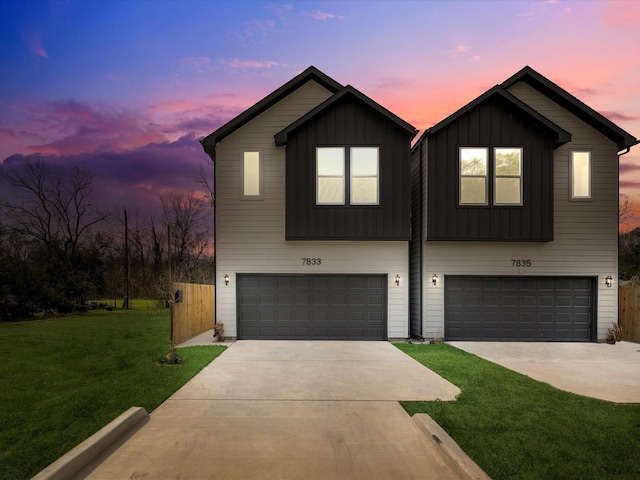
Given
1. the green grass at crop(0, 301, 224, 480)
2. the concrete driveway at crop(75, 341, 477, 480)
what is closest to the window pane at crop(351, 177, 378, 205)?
the concrete driveway at crop(75, 341, 477, 480)

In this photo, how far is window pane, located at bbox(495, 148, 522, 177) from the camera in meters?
13.2

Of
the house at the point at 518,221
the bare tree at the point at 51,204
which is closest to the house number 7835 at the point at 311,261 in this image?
the house at the point at 518,221

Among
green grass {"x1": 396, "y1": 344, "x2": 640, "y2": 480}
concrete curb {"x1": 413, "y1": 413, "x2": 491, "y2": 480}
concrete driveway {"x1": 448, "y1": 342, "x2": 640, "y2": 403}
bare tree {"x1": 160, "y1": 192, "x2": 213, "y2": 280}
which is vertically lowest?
concrete driveway {"x1": 448, "y1": 342, "x2": 640, "y2": 403}

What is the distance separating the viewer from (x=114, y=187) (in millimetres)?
33438

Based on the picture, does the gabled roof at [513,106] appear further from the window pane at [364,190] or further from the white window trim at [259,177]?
the white window trim at [259,177]

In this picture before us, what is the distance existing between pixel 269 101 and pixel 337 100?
7.25 ft

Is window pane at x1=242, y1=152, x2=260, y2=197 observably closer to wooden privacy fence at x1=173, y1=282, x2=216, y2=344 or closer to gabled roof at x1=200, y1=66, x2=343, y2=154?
gabled roof at x1=200, y1=66, x2=343, y2=154

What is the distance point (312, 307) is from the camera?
13.4 metres

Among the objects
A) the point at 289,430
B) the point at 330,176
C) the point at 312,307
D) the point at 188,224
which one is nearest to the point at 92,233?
the point at 188,224

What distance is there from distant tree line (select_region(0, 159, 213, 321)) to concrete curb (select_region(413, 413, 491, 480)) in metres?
21.0

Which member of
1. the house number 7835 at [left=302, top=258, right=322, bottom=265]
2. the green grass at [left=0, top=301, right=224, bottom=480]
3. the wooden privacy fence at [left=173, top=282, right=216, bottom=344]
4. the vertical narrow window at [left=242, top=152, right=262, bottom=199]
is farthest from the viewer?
the vertical narrow window at [left=242, top=152, right=262, bottom=199]

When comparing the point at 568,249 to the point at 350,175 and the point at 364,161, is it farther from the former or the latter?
the point at 350,175

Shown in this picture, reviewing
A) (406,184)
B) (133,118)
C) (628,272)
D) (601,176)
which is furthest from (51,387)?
(628,272)

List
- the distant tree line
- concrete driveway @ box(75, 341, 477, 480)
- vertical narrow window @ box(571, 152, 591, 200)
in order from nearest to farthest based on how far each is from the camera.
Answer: concrete driveway @ box(75, 341, 477, 480) < vertical narrow window @ box(571, 152, 591, 200) < the distant tree line
